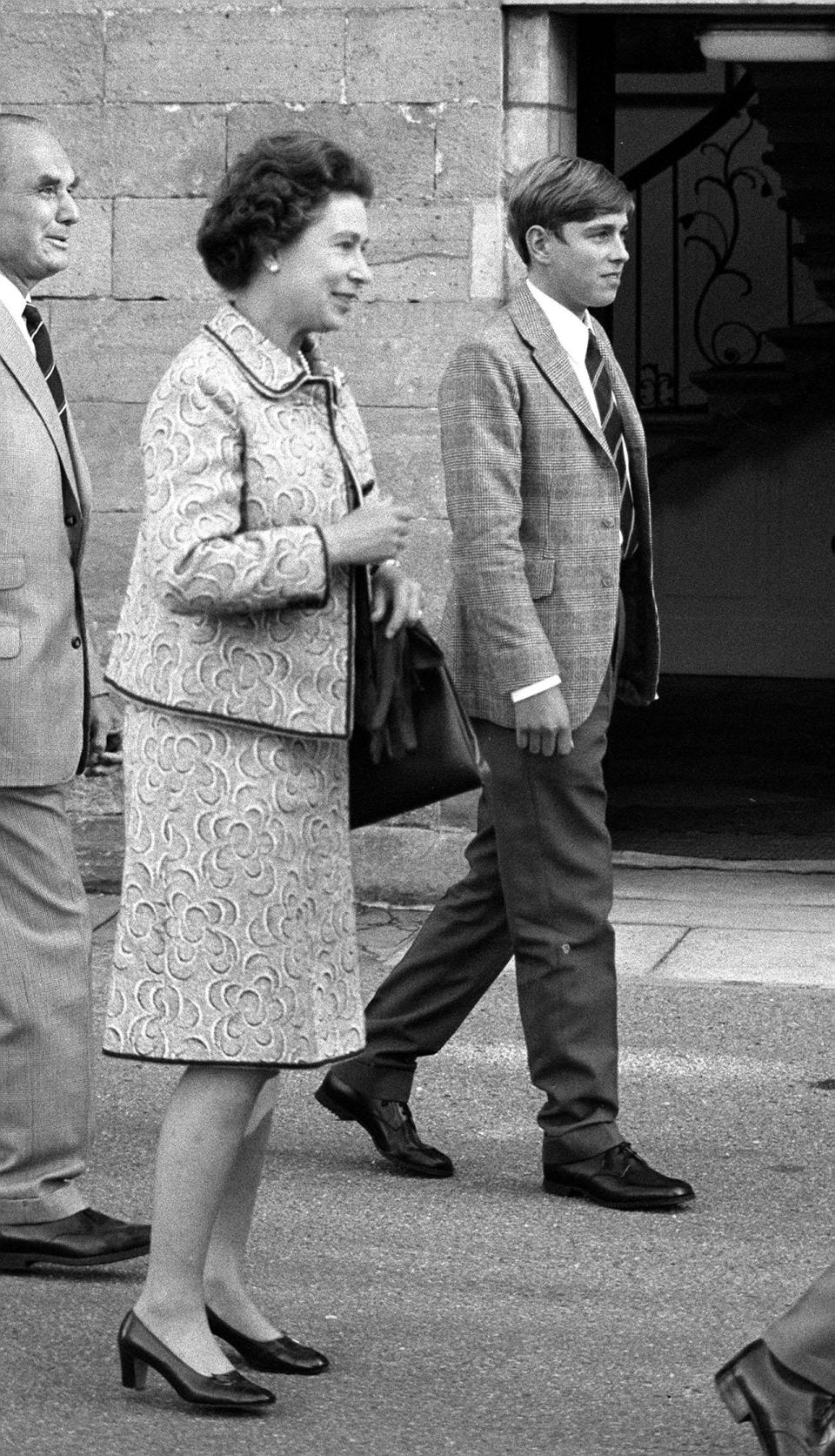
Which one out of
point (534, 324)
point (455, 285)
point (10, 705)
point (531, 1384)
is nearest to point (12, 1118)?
point (10, 705)

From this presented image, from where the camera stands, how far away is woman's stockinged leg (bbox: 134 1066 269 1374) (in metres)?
3.70

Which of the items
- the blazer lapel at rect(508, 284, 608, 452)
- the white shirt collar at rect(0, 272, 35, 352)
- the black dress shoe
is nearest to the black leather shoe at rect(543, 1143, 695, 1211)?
the black dress shoe

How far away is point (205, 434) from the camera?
3670mm

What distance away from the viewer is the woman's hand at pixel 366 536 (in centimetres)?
368

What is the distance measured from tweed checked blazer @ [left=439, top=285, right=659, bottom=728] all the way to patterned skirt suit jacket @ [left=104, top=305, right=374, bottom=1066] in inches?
39.9

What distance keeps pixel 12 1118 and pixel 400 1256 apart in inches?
29.0

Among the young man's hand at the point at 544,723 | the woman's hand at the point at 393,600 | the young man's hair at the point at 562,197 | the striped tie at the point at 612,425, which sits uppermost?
the young man's hair at the point at 562,197

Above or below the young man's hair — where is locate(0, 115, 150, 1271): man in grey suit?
below

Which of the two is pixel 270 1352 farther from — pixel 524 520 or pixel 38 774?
pixel 524 520

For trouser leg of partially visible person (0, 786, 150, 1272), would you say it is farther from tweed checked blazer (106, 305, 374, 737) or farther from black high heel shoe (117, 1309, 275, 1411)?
tweed checked blazer (106, 305, 374, 737)

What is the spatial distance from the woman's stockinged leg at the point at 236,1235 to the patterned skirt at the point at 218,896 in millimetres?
173

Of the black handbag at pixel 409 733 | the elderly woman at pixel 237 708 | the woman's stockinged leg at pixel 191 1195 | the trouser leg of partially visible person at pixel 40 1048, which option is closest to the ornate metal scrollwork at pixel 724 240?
the trouser leg of partially visible person at pixel 40 1048

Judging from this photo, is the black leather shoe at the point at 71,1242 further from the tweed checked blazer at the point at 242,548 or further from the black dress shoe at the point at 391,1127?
the tweed checked blazer at the point at 242,548

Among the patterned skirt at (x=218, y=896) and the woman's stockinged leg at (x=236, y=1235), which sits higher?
the patterned skirt at (x=218, y=896)
